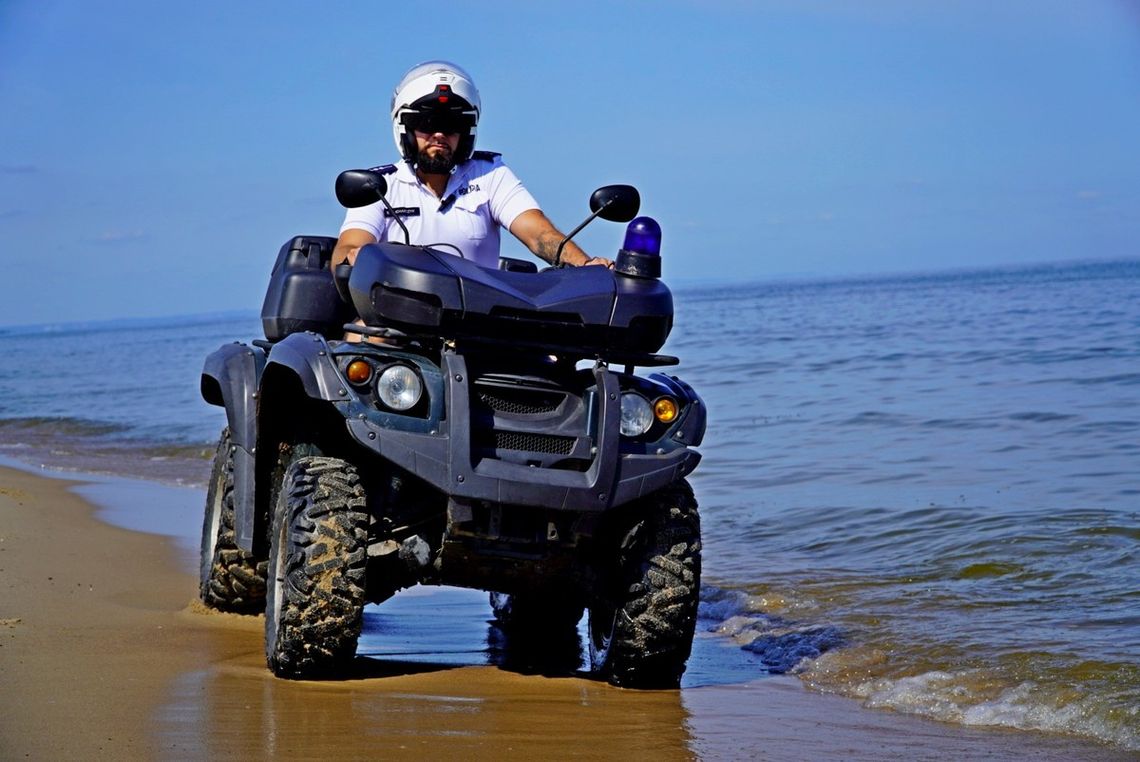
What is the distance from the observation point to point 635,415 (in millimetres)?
4867

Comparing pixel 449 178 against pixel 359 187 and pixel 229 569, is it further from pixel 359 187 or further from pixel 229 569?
pixel 229 569

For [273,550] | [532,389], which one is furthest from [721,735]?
[273,550]

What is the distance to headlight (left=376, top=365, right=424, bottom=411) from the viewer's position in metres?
4.69

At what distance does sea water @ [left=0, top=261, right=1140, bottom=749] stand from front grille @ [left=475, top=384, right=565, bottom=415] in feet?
5.37

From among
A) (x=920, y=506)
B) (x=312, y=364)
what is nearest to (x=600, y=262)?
(x=312, y=364)

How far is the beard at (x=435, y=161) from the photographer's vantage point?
18.4ft

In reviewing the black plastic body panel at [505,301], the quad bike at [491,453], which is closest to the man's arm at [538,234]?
the quad bike at [491,453]

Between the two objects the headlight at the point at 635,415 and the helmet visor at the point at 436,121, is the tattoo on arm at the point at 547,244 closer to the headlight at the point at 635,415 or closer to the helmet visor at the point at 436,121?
the helmet visor at the point at 436,121

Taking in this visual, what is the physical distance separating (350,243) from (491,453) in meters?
1.21

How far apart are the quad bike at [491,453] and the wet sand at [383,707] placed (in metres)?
0.25

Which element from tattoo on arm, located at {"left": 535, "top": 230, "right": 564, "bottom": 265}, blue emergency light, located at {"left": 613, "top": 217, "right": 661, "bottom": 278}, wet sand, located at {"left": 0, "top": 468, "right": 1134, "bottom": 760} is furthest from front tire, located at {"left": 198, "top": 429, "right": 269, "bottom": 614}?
blue emergency light, located at {"left": 613, "top": 217, "right": 661, "bottom": 278}

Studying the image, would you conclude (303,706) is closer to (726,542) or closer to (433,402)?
(433,402)

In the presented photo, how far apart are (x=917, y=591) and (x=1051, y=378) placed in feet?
32.5

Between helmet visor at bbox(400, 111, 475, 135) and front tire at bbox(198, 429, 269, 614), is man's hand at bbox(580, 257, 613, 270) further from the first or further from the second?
front tire at bbox(198, 429, 269, 614)
